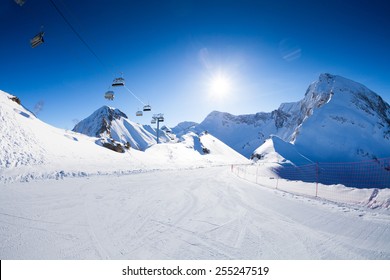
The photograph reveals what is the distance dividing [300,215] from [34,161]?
1687 centimetres

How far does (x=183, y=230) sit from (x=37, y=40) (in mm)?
11558

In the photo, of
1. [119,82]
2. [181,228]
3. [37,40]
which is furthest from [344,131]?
[37,40]

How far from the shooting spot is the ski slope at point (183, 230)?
3.70 metres

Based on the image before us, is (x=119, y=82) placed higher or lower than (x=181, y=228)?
higher

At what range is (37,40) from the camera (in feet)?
32.6

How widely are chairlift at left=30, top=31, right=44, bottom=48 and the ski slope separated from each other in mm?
7402

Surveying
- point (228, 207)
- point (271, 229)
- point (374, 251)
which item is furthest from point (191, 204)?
point (374, 251)

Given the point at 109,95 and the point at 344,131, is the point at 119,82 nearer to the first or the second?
the point at 109,95

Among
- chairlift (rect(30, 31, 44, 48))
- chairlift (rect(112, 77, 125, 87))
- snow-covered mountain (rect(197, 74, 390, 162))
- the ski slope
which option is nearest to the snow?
the ski slope

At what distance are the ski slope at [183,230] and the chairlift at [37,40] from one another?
7402mm

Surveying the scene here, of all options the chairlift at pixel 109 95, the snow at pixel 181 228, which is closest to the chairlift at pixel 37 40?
the snow at pixel 181 228

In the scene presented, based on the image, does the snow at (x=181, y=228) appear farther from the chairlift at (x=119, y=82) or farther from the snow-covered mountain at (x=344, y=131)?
the snow-covered mountain at (x=344, y=131)

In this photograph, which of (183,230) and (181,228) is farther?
(181,228)

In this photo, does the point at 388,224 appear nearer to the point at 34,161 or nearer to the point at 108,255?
the point at 108,255
